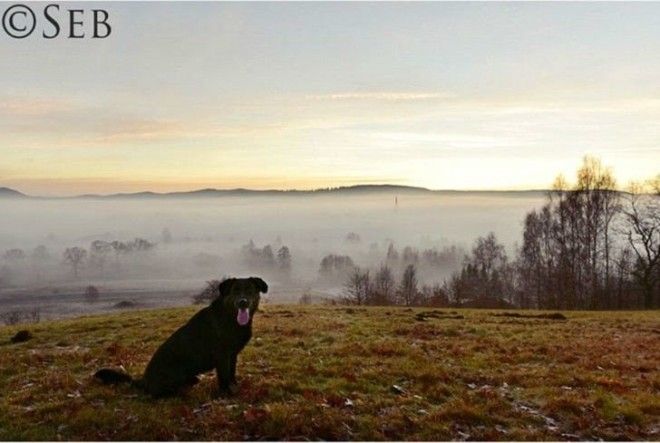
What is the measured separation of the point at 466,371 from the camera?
13.2m

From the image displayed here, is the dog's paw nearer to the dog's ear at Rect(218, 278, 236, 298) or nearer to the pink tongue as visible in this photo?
the pink tongue

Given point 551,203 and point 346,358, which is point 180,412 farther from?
point 551,203

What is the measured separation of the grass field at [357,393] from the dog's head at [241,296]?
155 centimetres

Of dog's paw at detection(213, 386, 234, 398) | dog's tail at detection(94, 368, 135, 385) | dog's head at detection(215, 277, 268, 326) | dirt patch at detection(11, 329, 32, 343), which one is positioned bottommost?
dirt patch at detection(11, 329, 32, 343)

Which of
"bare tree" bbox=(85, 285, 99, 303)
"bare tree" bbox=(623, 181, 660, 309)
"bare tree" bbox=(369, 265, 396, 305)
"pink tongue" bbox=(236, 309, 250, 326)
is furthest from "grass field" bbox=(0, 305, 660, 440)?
"bare tree" bbox=(85, 285, 99, 303)

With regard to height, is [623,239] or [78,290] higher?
[623,239]

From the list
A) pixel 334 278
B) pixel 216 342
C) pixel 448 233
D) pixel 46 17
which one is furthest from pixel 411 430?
pixel 448 233

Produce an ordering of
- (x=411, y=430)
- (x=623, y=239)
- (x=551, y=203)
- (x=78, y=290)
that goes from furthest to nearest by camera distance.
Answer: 1. (x=78, y=290)
2. (x=551, y=203)
3. (x=623, y=239)
4. (x=411, y=430)

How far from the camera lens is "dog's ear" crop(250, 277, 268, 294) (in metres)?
9.99

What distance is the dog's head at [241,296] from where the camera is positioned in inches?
381

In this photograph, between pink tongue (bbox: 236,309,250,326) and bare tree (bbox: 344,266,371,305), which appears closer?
pink tongue (bbox: 236,309,250,326)

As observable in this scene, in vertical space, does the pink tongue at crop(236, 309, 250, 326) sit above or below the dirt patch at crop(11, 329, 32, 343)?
above

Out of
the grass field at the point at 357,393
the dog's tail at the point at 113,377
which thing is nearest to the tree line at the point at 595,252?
the grass field at the point at 357,393

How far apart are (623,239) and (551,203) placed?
33.5 feet
